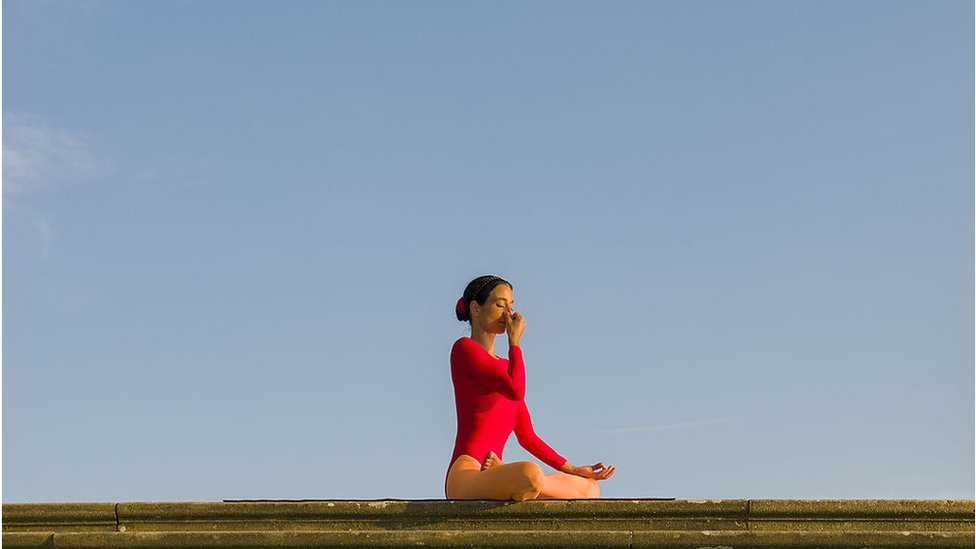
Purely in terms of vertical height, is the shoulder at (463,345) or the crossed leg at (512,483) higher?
the shoulder at (463,345)

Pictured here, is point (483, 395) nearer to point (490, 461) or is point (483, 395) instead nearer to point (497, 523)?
point (490, 461)

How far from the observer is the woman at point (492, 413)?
903 cm

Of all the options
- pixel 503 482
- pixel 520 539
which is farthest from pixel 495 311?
pixel 520 539

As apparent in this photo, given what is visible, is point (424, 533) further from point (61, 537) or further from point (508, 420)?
point (61, 537)

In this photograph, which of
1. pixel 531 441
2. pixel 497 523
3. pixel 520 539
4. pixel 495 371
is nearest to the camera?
pixel 520 539

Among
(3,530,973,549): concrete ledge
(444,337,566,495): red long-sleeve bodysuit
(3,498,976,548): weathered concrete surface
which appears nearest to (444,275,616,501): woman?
(444,337,566,495): red long-sleeve bodysuit

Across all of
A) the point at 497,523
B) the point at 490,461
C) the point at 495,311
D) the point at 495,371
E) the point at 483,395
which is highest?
the point at 495,311

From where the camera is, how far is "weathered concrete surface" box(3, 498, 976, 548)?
8289mm

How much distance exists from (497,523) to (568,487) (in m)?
0.79

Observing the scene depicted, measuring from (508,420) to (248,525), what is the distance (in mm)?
2023

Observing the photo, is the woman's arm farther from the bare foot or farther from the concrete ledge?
the concrete ledge

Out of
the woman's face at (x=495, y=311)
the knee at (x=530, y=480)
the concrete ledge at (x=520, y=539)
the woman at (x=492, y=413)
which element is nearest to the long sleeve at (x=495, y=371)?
the woman at (x=492, y=413)

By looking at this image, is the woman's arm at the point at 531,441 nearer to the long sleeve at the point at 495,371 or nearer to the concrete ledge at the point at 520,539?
the long sleeve at the point at 495,371

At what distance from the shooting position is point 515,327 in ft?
31.1
